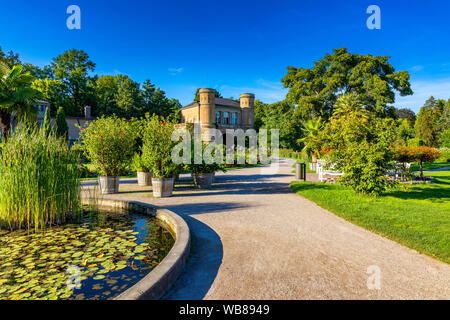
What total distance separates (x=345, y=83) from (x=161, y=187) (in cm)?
3116

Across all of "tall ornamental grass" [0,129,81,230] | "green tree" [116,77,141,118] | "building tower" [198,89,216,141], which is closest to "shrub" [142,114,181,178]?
"tall ornamental grass" [0,129,81,230]

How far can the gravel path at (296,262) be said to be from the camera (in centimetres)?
300

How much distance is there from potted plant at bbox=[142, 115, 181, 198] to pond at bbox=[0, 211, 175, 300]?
2.87 meters

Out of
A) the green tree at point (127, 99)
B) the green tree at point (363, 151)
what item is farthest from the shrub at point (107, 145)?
the green tree at point (127, 99)

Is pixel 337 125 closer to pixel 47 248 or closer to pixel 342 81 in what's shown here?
pixel 47 248

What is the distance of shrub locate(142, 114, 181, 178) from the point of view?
8.72 meters

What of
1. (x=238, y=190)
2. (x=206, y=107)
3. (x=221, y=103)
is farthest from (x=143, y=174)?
(x=221, y=103)

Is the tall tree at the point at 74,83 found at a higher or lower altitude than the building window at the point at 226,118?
higher

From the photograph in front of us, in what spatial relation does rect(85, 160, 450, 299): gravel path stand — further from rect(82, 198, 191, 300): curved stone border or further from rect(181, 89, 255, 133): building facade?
rect(181, 89, 255, 133): building facade

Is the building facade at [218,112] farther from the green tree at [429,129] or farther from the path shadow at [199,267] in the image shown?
the green tree at [429,129]

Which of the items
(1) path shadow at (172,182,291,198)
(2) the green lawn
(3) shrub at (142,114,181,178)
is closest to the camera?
(2) the green lawn

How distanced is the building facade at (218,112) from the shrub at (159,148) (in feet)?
92.2

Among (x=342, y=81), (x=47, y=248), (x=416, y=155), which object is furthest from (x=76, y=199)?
(x=342, y=81)

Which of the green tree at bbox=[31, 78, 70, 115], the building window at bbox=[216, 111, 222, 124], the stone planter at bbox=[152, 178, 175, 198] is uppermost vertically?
the green tree at bbox=[31, 78, 70, 115]
